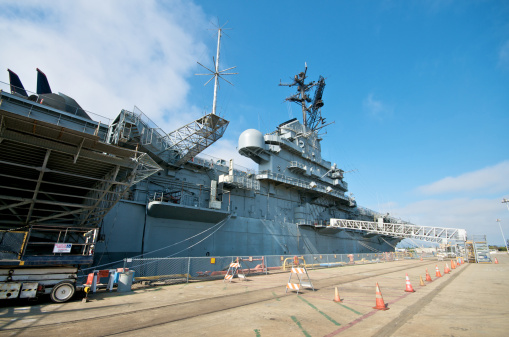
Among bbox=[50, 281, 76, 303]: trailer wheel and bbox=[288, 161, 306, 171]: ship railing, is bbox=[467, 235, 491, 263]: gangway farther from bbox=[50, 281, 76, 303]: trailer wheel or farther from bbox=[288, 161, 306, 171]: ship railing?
bbox=[50, 281, 76, 303]: trailer wheel

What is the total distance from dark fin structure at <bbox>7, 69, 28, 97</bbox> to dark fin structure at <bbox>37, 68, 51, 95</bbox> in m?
1.10

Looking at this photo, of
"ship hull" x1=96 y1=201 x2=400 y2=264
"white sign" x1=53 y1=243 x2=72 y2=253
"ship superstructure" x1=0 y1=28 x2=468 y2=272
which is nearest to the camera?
"white sign" x1=53 y1=243 x2=72 y2=253

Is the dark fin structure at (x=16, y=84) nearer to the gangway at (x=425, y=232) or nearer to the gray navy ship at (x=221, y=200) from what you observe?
the gray navy ship at (x=221, y=200)

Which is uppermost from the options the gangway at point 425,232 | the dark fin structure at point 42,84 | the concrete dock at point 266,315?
the dark fin structure at point 42,84

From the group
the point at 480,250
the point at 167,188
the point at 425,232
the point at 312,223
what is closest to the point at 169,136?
the point at 167,188

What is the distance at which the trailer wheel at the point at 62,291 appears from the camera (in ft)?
26.5

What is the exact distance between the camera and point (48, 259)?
8227 millimetres

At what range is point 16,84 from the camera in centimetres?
1320

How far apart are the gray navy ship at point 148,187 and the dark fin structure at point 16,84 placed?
0.19 feet

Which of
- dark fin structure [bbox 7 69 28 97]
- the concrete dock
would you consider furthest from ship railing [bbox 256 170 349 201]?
dark fin structure [bbox 7 69 28 97]

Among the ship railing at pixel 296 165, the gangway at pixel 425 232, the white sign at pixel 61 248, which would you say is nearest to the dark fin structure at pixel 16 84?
the white sign at pixel 61 248

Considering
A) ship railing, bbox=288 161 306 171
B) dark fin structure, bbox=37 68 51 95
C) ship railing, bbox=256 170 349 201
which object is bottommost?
ship railing, bbox=256 170 349 201

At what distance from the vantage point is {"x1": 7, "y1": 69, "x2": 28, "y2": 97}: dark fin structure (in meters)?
12.5

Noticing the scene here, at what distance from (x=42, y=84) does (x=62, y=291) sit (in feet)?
42.0
